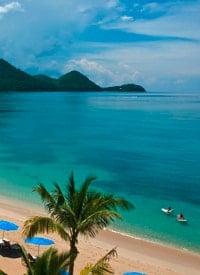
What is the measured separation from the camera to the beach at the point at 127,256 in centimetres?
2391

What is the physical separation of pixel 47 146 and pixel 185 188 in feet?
101

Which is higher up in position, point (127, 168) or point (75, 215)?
point (127, 168)

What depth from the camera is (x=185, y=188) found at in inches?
1769

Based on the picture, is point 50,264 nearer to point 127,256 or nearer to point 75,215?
point 75,215

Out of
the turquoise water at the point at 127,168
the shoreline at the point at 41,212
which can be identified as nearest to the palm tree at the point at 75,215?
the shoreline at the point at 41,212

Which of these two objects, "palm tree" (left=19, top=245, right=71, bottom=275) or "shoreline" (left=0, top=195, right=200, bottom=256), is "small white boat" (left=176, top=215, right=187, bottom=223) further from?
"palm tree" (left=19, top=245, right=71, bottom=275)

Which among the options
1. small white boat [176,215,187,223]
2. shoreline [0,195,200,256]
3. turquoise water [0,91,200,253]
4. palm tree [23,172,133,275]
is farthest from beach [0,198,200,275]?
palm tree [23,172,133,275]

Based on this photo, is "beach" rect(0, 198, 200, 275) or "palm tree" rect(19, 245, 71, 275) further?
"beach" rect(0, 198, 200, 275)

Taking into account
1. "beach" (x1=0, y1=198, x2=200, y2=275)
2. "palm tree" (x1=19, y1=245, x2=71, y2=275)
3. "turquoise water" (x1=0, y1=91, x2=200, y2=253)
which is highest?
"turquoise water" (x1=0, y1=91, x2=200, y2=253)

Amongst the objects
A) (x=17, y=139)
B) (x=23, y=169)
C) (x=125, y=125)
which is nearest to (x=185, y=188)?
(x=23, y=169)

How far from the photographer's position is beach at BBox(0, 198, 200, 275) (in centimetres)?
2391

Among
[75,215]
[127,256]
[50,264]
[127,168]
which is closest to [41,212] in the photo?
[127,256]

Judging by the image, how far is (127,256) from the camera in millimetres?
26422

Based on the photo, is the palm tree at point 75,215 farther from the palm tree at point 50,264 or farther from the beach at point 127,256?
the beach at point 127,256
